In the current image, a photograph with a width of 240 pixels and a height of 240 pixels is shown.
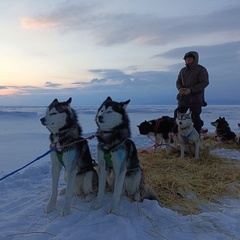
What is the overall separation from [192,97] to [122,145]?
3.48 metres

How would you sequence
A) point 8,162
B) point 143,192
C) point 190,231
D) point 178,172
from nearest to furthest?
point 190,231
point 143,192
point 178,172
point 8,162

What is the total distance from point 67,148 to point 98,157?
360 millimetres

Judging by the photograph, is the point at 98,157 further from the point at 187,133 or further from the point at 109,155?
the point at 187,133

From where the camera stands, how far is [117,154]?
2959 millimetres

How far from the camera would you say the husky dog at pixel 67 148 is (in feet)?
9.71

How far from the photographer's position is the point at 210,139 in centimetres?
865

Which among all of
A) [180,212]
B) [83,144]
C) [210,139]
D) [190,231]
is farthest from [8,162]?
[210,139]

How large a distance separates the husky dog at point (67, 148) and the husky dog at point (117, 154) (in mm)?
226

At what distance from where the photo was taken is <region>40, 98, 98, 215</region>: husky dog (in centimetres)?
296

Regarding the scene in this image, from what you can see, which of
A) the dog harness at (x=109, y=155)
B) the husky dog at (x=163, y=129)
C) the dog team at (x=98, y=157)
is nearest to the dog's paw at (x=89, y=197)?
the dog team at (x=98, y=157)

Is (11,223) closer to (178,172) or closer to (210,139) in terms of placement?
(178,172)

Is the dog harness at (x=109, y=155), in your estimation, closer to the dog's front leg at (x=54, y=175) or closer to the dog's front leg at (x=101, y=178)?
the dog's front leg at (x=101, y=178)

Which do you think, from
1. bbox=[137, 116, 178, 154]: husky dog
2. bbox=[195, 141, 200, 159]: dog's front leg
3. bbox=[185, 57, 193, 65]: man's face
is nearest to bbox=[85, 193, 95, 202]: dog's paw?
bbox=[195, 141, 200, 159]: dog's front leg

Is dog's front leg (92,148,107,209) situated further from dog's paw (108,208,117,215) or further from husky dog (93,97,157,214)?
dog's paw (108,208,117,215)
